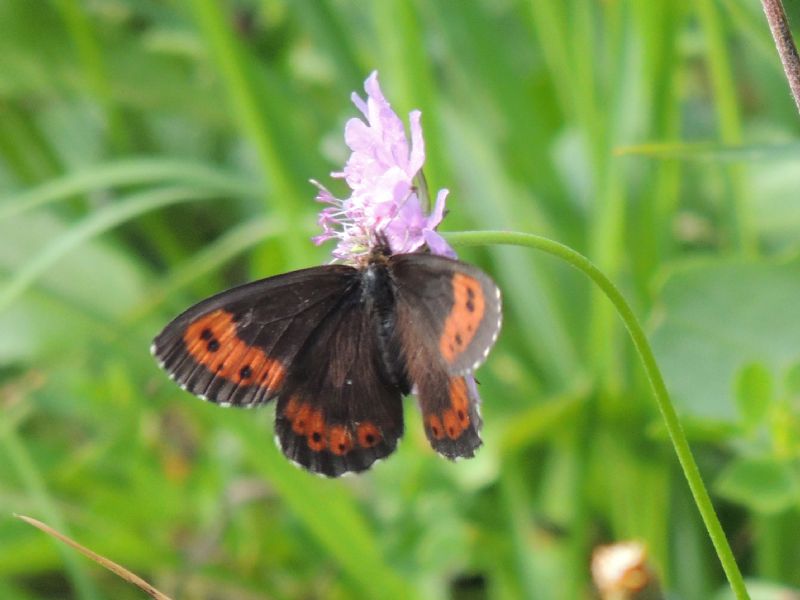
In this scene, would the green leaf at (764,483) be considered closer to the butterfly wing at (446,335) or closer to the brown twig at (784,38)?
the butterfly wing at (446,335)

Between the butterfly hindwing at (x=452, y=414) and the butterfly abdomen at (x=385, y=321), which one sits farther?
the butterfly abdomen at (x=385, y=321)

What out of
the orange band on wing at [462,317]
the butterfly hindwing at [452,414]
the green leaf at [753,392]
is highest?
the orange band on wing at [462,317]

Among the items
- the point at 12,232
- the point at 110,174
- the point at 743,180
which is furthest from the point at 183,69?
the point at 743,180

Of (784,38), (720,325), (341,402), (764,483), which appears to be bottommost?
(764,483)

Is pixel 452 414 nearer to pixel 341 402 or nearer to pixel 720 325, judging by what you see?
pixel 341 402

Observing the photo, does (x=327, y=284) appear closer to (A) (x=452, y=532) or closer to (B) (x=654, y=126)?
(A) (x=452, y=532)

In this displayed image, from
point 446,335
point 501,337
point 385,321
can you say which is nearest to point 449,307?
point 446,335

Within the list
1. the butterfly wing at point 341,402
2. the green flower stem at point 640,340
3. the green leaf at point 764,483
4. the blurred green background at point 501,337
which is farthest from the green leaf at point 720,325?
the green flower stem at point 640,340

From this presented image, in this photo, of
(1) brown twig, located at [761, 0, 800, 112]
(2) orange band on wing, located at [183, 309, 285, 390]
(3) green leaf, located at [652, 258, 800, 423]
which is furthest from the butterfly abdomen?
(3) green leaf, located at [652, 258, 800, 423]
